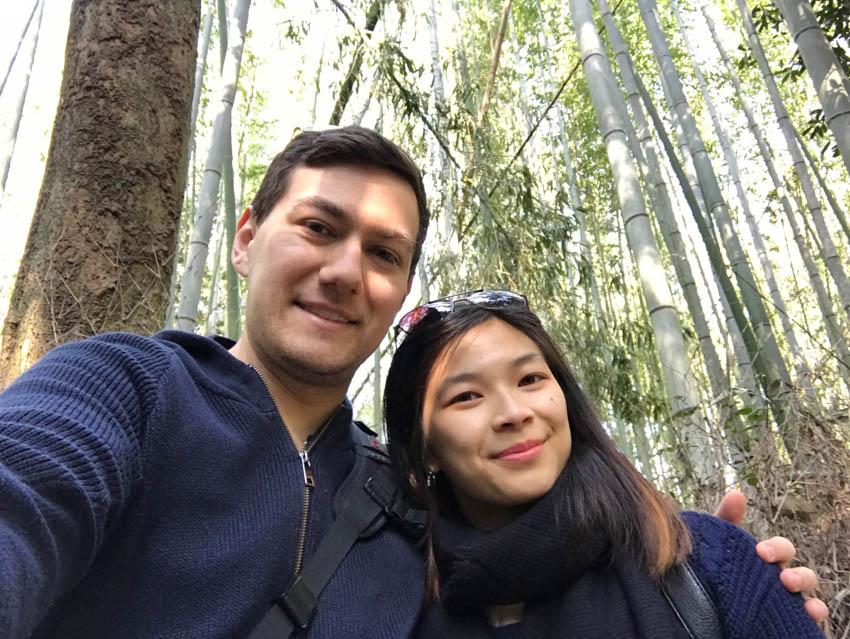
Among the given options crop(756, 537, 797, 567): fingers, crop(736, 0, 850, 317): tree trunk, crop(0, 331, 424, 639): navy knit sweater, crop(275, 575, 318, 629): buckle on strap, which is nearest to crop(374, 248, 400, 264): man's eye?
crop(0, 331, 424, 639): navy knit sweater

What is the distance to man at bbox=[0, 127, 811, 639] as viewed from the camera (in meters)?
0.67

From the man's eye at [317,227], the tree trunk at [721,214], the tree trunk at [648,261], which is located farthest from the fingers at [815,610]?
the tree trunk at [721,214]

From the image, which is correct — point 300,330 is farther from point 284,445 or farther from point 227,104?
point 227,104

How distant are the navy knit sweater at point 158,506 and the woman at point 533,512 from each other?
0.15 meters

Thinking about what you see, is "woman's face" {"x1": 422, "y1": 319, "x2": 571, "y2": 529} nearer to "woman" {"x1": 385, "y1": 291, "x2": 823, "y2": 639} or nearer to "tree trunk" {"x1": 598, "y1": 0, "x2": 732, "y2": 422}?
"woman" {"x1": 385, "y1": 291, "x2": 823, "y2": 639}

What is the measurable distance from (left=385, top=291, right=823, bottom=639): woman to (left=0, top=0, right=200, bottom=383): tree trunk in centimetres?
75

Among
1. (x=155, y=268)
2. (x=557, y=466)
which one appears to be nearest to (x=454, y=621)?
(x=557, y=466)

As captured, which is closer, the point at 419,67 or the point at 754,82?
the point at 419,67

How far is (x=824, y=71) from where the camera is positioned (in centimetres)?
286

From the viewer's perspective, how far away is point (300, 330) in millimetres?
1119

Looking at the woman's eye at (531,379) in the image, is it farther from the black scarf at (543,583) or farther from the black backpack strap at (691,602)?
the black backpack strap at (691,602)

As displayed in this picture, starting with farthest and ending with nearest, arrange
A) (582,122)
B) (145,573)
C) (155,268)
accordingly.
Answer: (582,122)
(155,268)
(145,573)

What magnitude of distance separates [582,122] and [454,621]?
868 cm

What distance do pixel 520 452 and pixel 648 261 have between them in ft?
7.61
